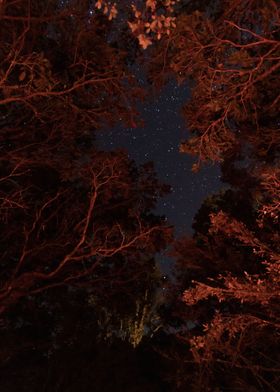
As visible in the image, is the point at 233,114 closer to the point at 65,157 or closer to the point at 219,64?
the point at 219,64

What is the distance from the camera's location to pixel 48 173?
382 inches

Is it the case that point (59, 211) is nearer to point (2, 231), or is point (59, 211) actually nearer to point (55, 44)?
point (2, 231)

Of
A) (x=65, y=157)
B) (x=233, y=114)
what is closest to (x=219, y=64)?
(x=233, y=114)

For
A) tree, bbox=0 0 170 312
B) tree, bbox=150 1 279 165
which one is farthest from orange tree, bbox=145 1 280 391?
tree, bbox=0 0 170 312

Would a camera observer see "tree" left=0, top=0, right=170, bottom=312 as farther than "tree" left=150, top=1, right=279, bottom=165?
Yes

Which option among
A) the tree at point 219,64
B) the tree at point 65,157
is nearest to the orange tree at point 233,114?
the tree at point 219,64

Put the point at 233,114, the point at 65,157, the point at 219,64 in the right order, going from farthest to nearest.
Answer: the point at 65,157
the point at 233,114
the point at 219,64

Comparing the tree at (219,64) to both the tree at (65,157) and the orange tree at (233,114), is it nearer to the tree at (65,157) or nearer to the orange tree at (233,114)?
the orange tree at (233,114)

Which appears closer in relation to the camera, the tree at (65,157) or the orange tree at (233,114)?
the orange tree at (233,114)

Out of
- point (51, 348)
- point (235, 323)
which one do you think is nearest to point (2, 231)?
point (51, 348)

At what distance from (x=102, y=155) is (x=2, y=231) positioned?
237 centimetres

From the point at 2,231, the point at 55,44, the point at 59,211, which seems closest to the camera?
the point at 55,44

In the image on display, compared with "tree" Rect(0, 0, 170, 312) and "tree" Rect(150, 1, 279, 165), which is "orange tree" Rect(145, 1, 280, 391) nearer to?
"tree" Rect(150, 1, 279, 165)

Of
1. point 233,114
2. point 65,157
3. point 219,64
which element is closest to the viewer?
point 219,64
